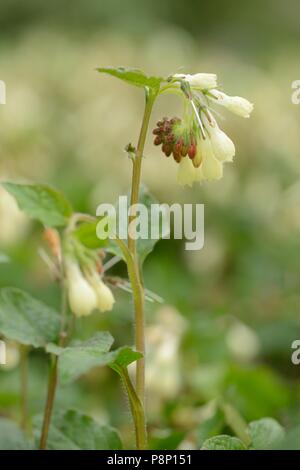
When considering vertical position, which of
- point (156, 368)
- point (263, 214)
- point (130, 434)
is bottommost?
point (130, 434)

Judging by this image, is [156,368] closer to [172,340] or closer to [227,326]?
[172,340]

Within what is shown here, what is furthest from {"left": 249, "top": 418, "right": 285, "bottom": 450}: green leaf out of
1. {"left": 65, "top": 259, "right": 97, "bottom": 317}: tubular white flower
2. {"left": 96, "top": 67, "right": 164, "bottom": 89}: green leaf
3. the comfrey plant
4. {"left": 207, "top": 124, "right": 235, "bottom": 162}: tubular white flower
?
{"left": 96, "top": 67, "right": 164, "bottom": 89}: green leaf

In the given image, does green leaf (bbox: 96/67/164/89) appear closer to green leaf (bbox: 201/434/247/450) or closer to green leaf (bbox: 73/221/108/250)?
green leaf (bbox: 73/221/108/250)

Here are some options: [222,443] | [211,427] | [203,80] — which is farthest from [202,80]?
[211,427]

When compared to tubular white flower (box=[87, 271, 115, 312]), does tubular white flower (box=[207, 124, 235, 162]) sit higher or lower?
higher

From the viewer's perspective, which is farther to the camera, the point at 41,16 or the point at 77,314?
the point at 41,16

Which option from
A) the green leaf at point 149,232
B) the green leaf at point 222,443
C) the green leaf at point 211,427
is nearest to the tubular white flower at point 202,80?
the green leaf at point 149,232

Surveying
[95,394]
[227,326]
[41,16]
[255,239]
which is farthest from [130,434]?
[41,16]
